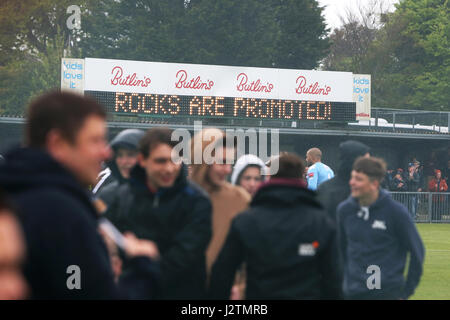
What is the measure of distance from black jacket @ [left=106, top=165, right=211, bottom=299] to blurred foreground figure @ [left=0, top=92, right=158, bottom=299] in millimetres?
1463

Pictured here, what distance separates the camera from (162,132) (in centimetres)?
501

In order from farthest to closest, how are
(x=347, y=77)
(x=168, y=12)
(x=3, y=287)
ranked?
(x=168, y=12) → (x=347, y=77) → (x=3, y=287)

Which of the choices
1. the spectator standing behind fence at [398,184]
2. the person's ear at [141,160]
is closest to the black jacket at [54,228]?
the person's ear at [141,160]

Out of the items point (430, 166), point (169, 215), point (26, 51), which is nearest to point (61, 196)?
point (169, 215)

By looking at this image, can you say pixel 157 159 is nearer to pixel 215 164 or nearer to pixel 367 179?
pixel 215 164

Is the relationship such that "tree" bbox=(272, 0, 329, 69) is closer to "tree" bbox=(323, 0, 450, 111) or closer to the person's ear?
"tree" bbox=(323, 0, 450, 111)

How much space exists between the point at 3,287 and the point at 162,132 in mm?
2959

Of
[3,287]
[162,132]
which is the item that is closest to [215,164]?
[162,132]

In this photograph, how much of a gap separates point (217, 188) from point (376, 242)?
1878 millimetres

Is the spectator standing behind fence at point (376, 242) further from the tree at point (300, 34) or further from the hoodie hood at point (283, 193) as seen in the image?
the tree at point (300, 34)

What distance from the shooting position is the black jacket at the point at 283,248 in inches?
183

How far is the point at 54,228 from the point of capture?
2.76m

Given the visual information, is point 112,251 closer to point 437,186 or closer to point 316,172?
point 316,172

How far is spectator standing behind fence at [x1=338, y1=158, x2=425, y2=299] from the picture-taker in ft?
22.4
